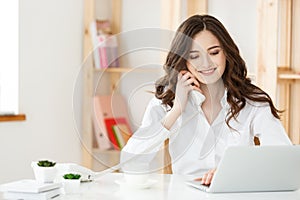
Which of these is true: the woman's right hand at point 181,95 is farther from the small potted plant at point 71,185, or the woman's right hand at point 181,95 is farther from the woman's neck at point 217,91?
the small potted plant at point 71,185

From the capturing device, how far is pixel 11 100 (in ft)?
11.3

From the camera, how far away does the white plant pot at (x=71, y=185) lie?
1.83m

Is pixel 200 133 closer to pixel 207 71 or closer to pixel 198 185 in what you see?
pixel 207 71

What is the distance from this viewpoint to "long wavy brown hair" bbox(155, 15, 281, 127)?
1.96 m

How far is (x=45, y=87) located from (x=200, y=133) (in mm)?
1606

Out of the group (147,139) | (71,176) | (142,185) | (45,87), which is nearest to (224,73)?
(147,139)

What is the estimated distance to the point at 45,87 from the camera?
12.0 ft

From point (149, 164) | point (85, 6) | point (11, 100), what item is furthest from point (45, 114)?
point (149, 164)

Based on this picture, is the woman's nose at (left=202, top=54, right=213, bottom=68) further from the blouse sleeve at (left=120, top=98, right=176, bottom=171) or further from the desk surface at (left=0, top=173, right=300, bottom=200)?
the desk surface at (left=0, top=173, right=300, bottom=200)

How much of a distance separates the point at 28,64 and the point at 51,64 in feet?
0.68

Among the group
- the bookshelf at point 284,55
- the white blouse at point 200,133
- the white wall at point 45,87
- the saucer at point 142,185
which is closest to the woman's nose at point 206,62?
the white blouse at point 200,133

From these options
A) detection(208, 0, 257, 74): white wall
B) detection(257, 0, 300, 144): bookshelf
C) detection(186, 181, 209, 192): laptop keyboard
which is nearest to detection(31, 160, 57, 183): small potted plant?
detection(186, 181, 209, 192): laptop keyboard

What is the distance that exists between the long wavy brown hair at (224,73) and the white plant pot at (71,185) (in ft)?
1.41

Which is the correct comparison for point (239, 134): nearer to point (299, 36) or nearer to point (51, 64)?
point (299, 36)
